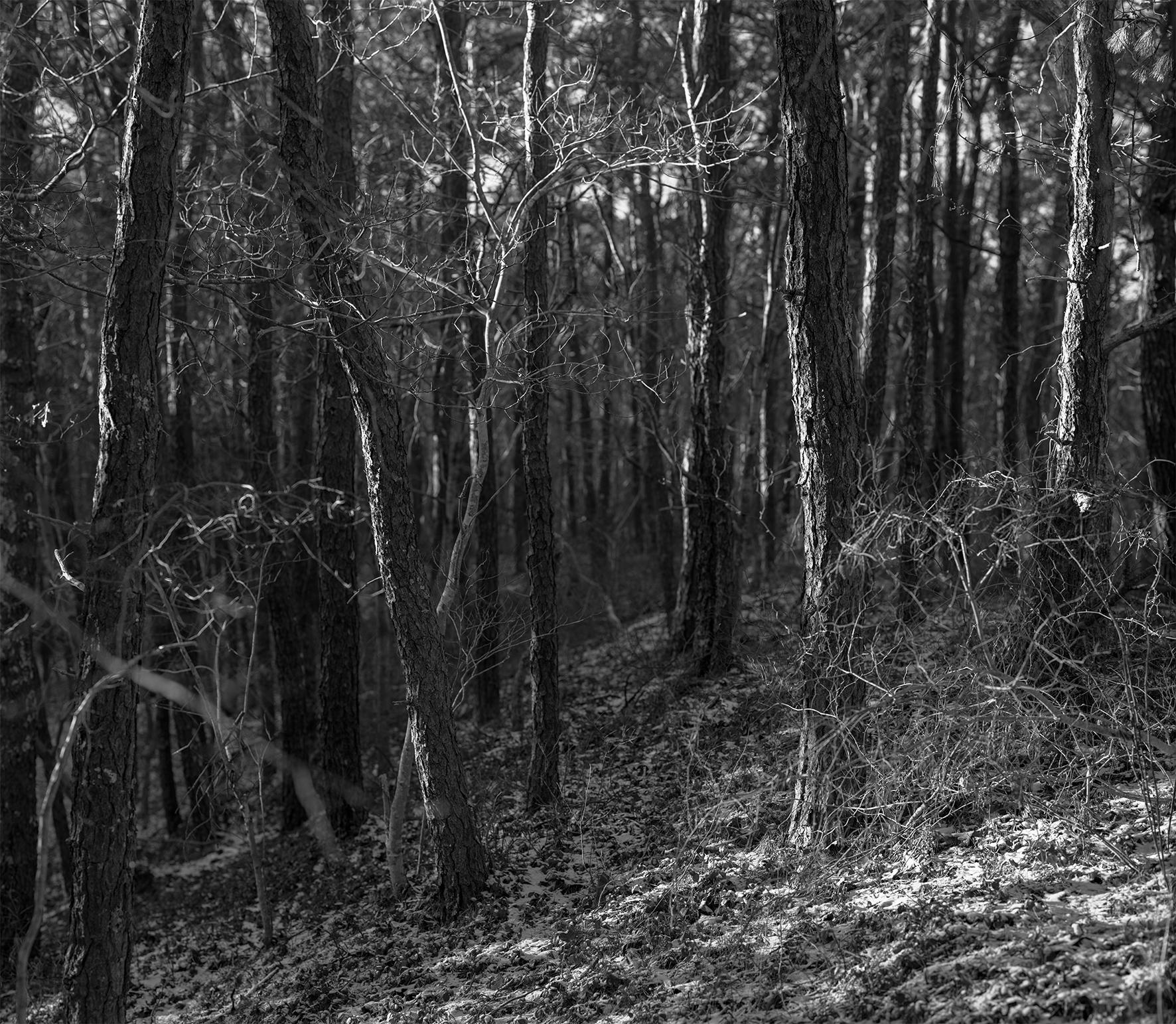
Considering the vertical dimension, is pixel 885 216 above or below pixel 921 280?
above

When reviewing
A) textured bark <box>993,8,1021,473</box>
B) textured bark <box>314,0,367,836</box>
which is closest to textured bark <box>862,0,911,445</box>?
textured bark <box>993,8,1021,473</box>

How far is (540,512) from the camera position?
8.84 metres

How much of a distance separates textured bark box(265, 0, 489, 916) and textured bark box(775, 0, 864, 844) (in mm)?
2509

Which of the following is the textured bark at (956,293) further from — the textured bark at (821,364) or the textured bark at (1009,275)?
the textured bark at (821,364)

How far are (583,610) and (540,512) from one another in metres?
4.01

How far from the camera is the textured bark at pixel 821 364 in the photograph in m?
6.44

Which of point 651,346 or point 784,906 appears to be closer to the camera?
point 784,906

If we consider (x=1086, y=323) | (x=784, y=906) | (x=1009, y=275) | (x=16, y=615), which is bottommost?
(x=784, y=906)

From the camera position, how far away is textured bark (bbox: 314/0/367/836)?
10.5 metres

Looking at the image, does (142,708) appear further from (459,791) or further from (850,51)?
(850,51)

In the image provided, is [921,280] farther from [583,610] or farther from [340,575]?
[340,575]

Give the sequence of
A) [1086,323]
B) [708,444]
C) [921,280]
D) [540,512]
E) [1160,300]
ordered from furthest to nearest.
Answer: [921,280] → [708,444] → [1160,300] → [540,512] → [1086,323]

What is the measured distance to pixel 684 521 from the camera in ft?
39.1

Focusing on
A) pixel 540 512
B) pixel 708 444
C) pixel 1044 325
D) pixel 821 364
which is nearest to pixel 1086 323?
pixel 821 364
